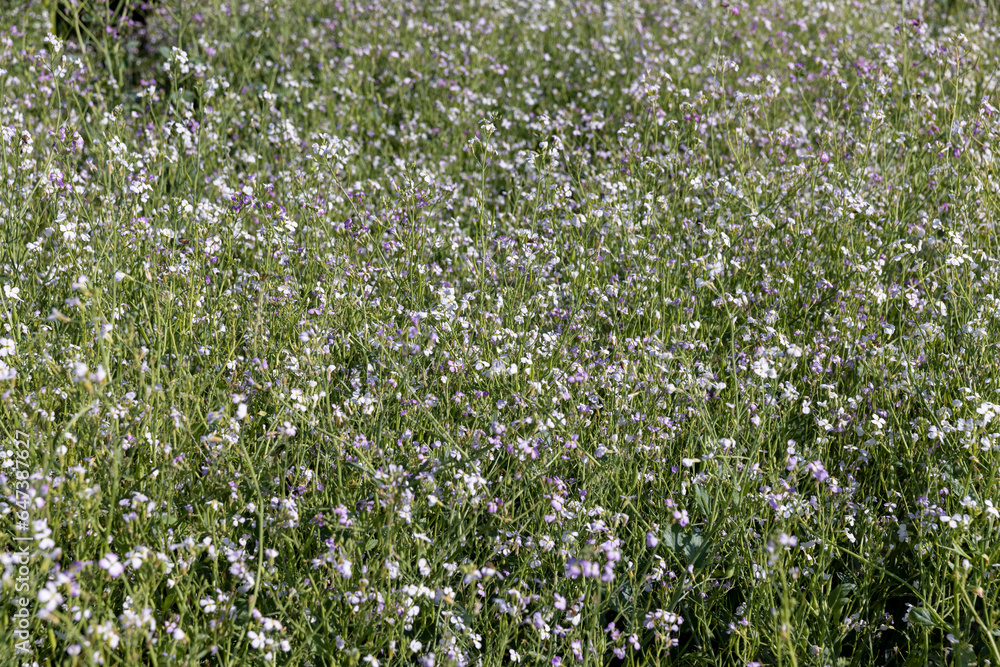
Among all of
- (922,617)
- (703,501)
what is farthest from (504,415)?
(922,617)

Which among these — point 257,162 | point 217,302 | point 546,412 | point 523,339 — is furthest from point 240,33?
point 546,412

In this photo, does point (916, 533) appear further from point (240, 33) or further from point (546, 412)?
point (240, 33)

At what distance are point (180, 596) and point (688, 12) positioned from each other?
681 cm

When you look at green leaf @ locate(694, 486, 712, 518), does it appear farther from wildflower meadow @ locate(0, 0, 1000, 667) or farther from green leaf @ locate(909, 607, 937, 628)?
green leaf @ locate(909, 607, 937, 628)

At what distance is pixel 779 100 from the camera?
5.73m
